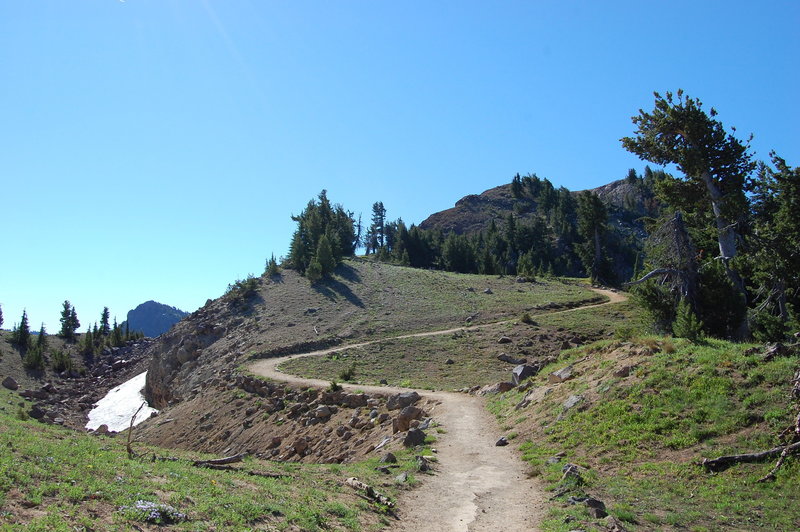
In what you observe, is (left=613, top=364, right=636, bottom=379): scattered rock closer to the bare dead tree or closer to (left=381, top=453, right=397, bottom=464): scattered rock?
(left=381, top=453, right=397, bottom=464): scattered rock

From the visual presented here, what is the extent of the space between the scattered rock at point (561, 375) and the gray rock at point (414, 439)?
639cm

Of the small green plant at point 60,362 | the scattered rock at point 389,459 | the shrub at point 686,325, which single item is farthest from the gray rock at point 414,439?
the small green plant at point 60,362

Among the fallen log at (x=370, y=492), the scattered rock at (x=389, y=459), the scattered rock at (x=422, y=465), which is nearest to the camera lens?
the fallen log at (x=370, y=492)

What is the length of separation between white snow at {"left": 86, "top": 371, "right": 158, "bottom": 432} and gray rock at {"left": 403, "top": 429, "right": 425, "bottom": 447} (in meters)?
34.7

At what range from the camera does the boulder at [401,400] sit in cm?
2393

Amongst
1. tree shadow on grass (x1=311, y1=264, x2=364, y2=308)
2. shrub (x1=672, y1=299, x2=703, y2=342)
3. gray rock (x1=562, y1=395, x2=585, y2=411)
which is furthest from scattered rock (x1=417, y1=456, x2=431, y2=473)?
tree shadow on grass (x1=311, y1=264, x2=364, y2=308)

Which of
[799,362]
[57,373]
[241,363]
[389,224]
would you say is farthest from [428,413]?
[389,224]

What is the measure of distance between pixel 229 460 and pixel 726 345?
54.0 ft

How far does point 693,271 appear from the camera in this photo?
999 inches

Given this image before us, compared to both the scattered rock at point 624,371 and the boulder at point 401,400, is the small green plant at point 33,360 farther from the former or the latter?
the scattered rock at point 624,371

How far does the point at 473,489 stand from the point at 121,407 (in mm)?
52252

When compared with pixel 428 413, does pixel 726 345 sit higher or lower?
higher

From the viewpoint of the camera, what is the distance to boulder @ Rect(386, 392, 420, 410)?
23.9 m

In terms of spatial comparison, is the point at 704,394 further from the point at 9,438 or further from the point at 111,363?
the point at 111,363
